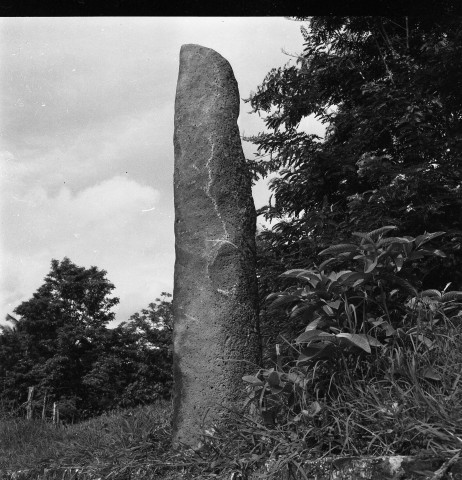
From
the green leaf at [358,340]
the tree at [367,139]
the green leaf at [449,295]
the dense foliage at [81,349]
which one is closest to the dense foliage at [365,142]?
the tree at [367,139]

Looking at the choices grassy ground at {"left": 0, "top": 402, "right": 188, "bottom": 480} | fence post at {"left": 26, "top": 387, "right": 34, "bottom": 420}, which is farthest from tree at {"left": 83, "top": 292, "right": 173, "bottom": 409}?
grassy ground at {"left": 0, "top": 402, "right": 188, "bottom": 480}

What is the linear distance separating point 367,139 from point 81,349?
15.5 meters

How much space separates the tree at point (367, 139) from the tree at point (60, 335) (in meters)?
12.6

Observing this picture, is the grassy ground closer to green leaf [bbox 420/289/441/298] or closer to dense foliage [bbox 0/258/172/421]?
green leaf [bbox 420/289/441/298]

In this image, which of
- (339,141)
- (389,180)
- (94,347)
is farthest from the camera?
(94,347)

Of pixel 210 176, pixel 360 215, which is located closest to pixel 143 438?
pixel 210 176

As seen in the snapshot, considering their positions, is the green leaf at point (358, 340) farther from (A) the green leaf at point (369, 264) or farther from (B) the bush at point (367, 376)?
(A) the green leaf at point (369, 264)

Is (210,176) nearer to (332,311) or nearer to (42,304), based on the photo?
(332,311)

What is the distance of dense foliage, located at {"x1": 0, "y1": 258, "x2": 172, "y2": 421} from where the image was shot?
67.5 ft

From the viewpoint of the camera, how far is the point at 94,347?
2172 cm

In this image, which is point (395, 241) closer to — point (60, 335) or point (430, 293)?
point (430, 293)

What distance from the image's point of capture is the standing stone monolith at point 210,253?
4.23m

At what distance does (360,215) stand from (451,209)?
1221 mm

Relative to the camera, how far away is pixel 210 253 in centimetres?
445
